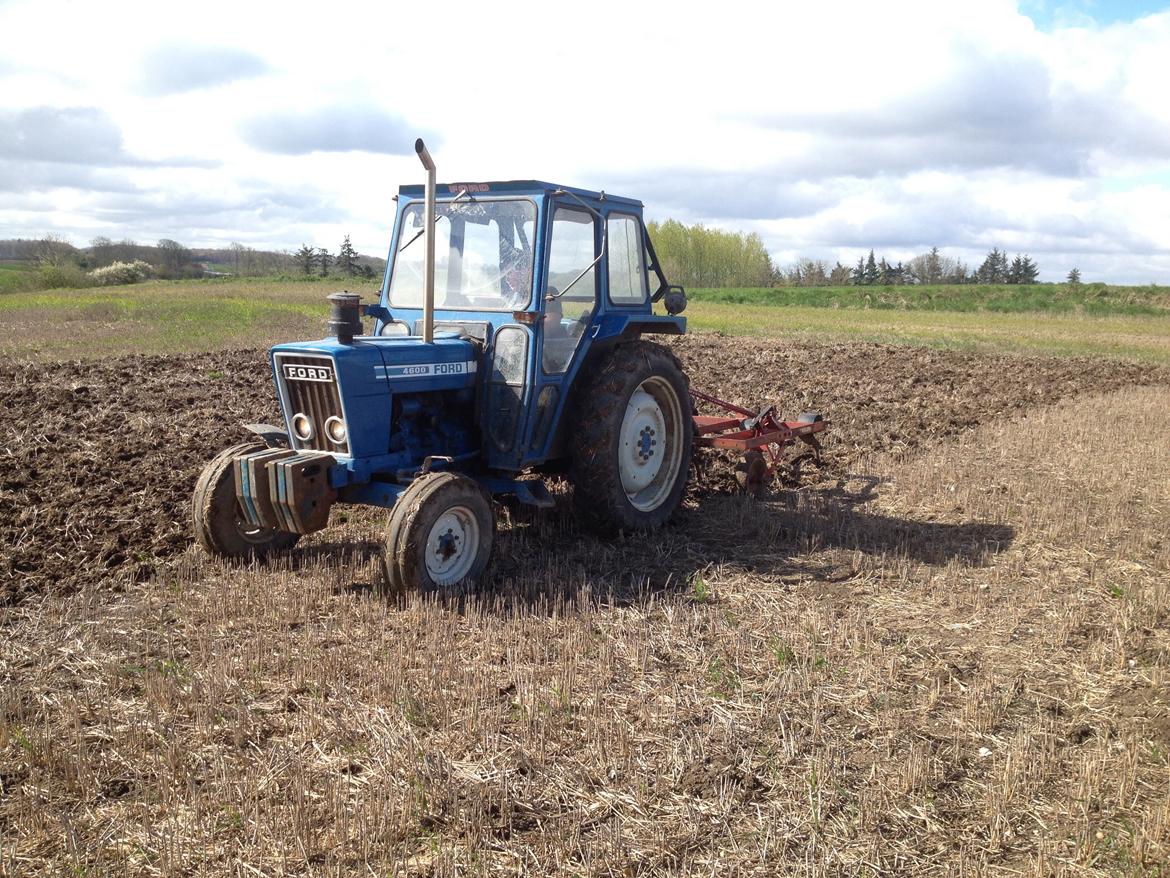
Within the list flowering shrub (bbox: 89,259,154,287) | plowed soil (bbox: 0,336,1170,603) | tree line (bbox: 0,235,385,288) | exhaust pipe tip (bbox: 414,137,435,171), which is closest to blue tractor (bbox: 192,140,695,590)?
exhaust pipe tip (bbox: 414,137,435,171)

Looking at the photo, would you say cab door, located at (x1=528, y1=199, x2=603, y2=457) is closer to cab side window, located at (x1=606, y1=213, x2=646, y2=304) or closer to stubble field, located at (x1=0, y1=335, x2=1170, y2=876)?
cab side window, located at (x1=606, y1=213, x2=646, y2=304)

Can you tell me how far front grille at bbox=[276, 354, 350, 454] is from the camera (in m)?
5.47

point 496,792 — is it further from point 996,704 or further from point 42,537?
point 42,537

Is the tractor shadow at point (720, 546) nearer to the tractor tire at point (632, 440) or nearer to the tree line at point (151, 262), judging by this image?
the tractor tire at point (632, 440)

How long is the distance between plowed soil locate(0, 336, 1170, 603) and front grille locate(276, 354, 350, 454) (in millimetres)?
1340

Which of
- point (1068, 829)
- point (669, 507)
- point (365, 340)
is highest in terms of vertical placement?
point (365, 340)

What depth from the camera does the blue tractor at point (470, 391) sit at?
5400 millimetres

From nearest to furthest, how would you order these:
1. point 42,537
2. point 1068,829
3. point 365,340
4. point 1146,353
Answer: point 1068,829
point 365,340
point 42,537
point 1146,353

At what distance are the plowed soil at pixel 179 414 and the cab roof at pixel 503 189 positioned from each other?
2608 mm

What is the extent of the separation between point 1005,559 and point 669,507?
2.34 metres

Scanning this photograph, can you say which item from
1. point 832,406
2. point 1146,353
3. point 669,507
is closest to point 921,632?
point 669,507

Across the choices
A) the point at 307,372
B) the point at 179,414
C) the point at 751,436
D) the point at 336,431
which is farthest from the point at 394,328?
the point at 179,414

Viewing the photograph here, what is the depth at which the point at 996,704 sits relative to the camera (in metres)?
4.31

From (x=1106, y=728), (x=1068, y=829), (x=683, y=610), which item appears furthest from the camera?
(x=683, y=610)
